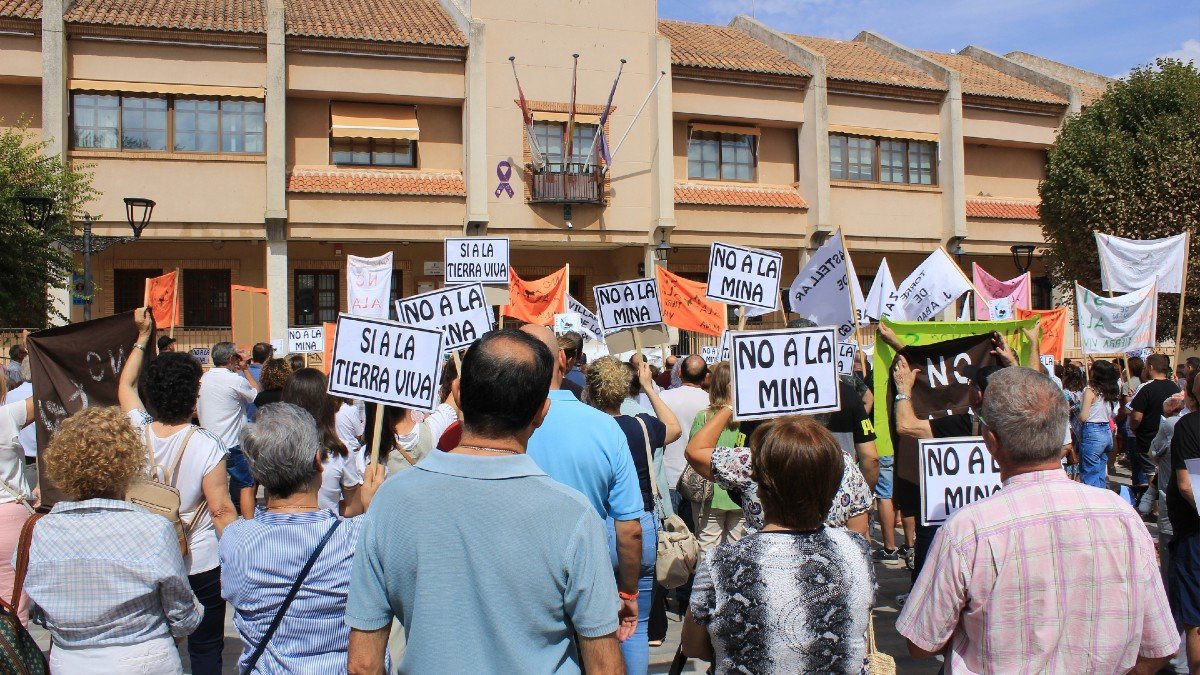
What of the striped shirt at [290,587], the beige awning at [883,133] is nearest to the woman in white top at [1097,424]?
the striped shirt at [290,587]

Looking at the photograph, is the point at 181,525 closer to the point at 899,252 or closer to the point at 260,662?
the point at 260,662

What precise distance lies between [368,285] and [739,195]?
43.8 feet

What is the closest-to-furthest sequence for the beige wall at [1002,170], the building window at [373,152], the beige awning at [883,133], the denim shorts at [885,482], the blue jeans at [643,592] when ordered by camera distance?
the blue jeans at [643,592]
the denim shorts at [885,482]
the building window at [373,152]
the beige awning at [883,133]
the beige wall at [1002,170]

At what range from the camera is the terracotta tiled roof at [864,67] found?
90.1 ft

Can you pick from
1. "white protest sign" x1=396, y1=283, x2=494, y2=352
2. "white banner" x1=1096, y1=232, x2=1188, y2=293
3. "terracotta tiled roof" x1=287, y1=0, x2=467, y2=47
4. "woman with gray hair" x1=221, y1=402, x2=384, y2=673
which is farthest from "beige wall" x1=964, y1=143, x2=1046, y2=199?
"woman with gray hair" x1=221, y1=402, x2=384, y2=673

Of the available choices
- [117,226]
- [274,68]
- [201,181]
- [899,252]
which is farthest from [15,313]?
[899,252]

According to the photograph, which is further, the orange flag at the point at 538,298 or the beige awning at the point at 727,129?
the beige awning at the point at 727,129

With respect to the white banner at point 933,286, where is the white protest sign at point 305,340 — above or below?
below

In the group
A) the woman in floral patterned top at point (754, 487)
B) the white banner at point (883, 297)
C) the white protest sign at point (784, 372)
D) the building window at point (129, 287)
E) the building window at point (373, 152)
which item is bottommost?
the woman in floral patterned top at point (754, 487)

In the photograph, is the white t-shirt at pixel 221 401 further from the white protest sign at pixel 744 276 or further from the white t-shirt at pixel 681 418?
the white protest sign at pixel 744 276

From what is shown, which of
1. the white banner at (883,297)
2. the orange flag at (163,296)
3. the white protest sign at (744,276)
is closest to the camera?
the white protest sign at (744,276)

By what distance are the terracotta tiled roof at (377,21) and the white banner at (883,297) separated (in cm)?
1397

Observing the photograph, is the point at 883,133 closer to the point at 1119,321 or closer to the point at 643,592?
the point at 1119,321

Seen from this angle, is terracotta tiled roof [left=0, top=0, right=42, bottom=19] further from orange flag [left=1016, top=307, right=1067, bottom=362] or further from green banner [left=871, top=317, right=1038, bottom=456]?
green banner [left=871, top=317, right=1038, bottom=456]
